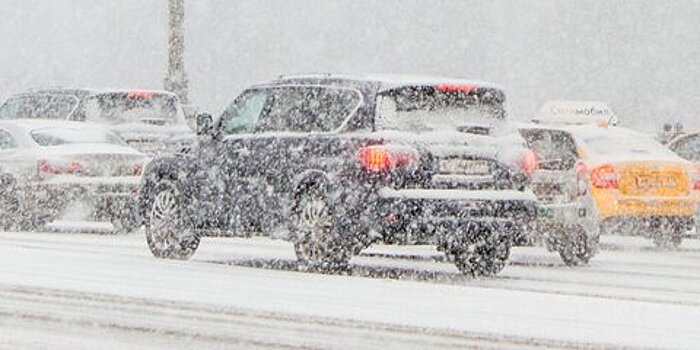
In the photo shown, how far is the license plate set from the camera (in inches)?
538

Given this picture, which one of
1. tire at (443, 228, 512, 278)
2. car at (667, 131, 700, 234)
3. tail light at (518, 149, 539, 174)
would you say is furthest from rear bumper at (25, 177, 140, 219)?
car at (667, 131, 700, 234)

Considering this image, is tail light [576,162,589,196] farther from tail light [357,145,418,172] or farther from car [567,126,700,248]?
tail light [357,145,418,172]

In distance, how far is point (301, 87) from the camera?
14883mm

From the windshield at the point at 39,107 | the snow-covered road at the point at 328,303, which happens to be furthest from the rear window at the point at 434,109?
the windshield at the point at 39,107

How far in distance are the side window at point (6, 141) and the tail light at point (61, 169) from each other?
88 cm

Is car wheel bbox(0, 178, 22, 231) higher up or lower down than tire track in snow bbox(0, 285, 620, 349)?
lower down

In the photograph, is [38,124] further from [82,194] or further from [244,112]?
[244,112]

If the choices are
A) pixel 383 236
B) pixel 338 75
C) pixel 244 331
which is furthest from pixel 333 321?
pixel 338 75

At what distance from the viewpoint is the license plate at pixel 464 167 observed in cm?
1367

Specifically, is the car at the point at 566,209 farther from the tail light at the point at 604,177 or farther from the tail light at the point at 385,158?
the tail light at the point at 385,158

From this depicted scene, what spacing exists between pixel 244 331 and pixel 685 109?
37.5 m

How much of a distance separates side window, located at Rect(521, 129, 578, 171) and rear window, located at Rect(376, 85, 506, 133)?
2087 millimetres

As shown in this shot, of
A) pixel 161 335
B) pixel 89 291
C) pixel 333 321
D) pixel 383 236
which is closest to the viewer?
pixel 161 335

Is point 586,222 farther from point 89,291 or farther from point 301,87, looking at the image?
point 89,291
